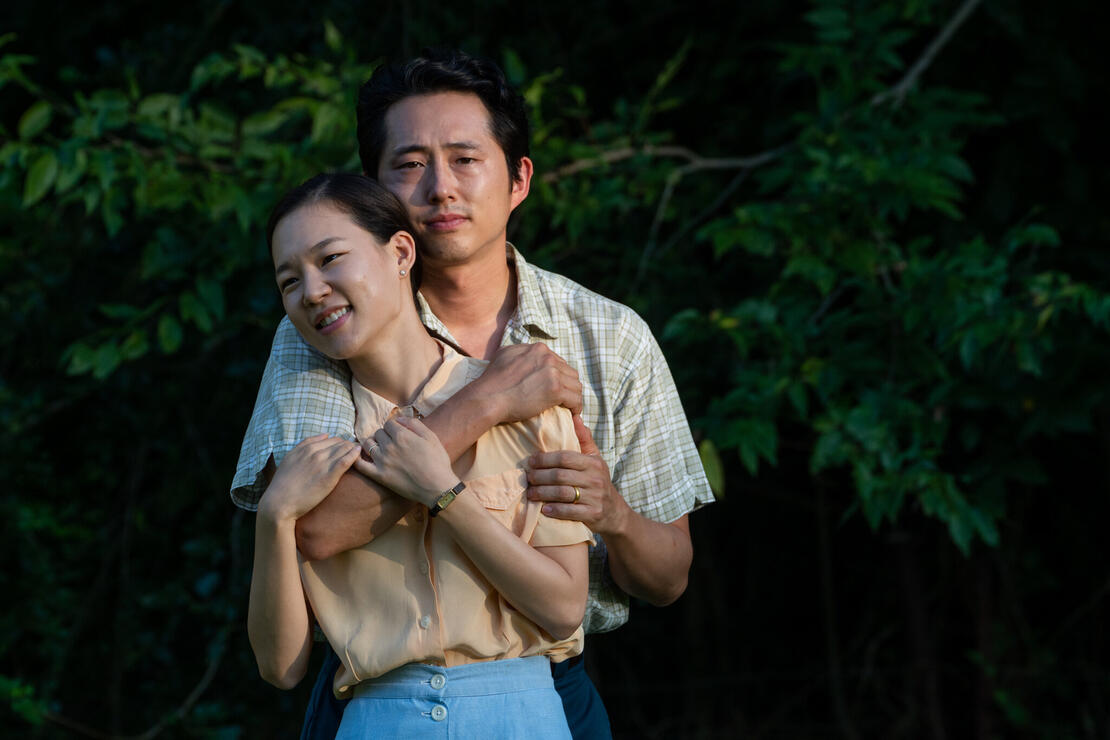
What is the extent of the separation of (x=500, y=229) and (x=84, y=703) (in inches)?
121

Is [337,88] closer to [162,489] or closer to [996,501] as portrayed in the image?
[162,489]

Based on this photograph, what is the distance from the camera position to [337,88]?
9.92 ft

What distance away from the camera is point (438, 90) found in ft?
6.26

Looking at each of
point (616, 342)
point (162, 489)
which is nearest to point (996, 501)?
point (616, 342)

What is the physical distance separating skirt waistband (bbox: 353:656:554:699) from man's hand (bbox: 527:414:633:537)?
0.22m

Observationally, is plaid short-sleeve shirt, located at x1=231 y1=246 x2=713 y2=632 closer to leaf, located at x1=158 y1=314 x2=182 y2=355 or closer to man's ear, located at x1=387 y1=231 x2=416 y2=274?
man's ear, located at x1=387 y1=231 x2=416 y2=274

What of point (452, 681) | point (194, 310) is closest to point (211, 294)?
point (194, 310)

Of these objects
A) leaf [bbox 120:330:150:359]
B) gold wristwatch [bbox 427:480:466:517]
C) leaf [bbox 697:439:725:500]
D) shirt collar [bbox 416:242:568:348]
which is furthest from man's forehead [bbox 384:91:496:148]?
leaf [bbox 120:330:150:359]

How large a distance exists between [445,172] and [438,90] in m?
0.15

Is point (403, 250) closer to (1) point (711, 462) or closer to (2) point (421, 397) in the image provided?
(2) point (421, 397)

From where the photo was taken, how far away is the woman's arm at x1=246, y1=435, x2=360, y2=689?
1.60 meters

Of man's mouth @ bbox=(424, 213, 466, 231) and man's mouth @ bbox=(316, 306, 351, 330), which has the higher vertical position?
man's mouth @ bbox=(424, 213, 466, 231)

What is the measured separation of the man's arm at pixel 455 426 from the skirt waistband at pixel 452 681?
19 cm

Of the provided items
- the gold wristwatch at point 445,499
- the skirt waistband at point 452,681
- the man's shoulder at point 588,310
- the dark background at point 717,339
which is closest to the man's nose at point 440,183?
the man's shoulder at point 588,310
